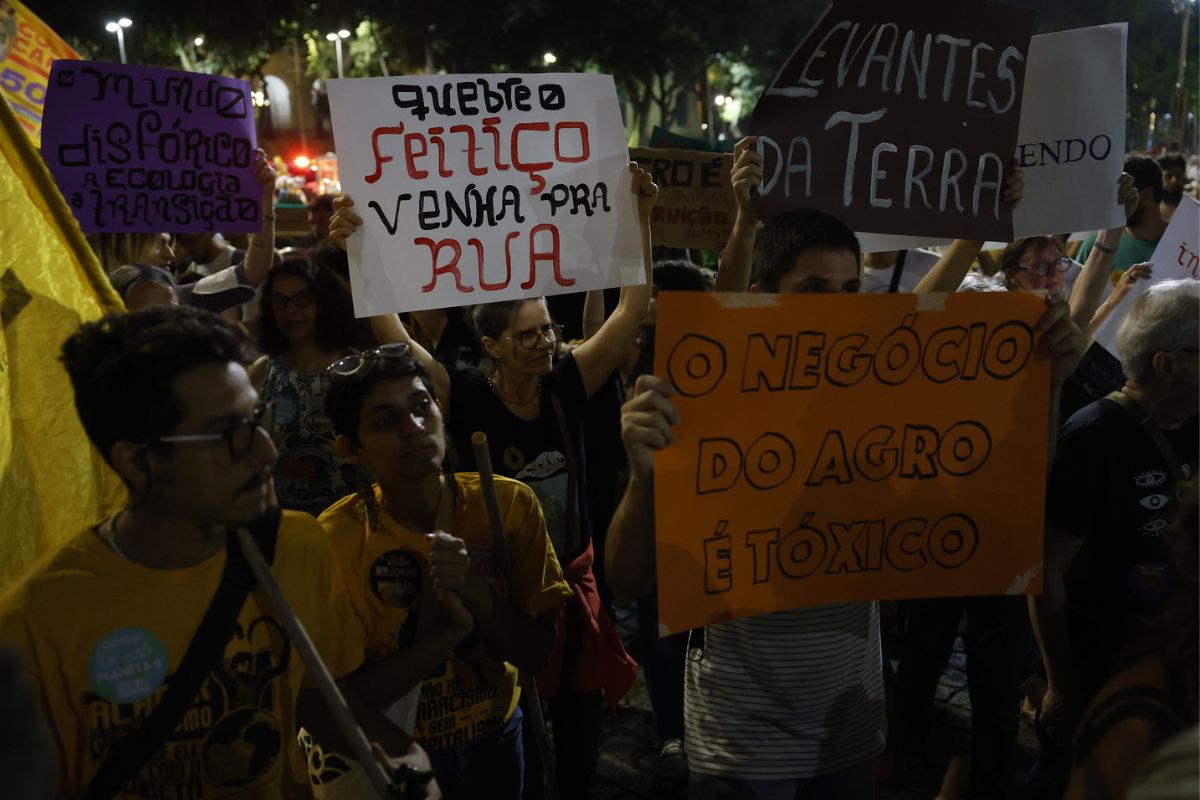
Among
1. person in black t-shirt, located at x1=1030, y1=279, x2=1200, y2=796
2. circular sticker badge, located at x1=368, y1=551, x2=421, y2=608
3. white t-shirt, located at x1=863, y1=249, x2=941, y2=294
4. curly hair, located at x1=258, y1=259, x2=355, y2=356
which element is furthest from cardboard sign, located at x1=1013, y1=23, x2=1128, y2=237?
circular sticker badge, located at x1=368, y1=551, x2=421, y2=608

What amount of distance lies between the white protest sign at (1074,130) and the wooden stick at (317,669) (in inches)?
133

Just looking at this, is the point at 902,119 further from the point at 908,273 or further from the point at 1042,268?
the point at 908,273

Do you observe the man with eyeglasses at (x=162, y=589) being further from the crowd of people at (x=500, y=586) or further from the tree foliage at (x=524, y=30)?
the tree foliage at (x=524, y=30)

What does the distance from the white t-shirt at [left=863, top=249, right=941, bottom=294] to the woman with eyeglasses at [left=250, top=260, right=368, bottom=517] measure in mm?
3022

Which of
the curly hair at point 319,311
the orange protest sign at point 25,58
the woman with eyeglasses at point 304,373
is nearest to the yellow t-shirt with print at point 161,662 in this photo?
the woman with eyeglasses at point 304,373

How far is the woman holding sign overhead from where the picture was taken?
3498mm

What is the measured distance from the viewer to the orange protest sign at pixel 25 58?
6207mm

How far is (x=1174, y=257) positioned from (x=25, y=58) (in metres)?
6.30

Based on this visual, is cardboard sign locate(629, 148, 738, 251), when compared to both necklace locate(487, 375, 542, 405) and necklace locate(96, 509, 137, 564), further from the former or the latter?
necklace locate(96, 509, 137, 564)

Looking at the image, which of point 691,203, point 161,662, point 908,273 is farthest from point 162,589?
point 908,273

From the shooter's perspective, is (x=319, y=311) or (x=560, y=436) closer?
(x=560, y=436)

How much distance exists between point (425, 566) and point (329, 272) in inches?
93.1

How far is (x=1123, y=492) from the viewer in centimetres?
307

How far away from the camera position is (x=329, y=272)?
15.3 feet
